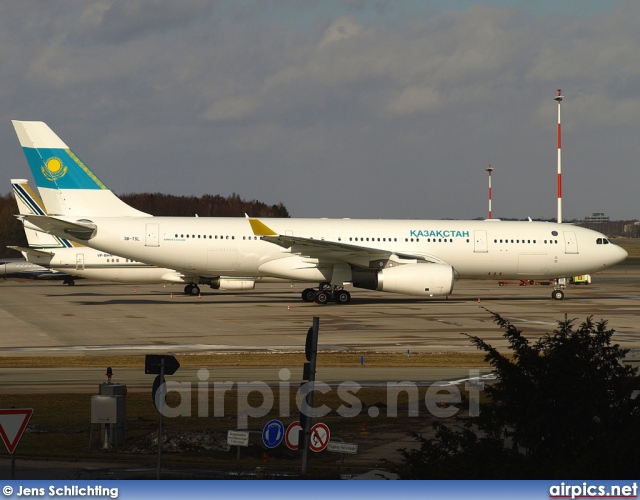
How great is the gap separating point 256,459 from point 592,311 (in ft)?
95.3

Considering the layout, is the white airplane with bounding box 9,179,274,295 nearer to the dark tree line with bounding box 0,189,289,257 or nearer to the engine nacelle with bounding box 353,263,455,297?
the engine nacelle with bounding box 353,263,455,297

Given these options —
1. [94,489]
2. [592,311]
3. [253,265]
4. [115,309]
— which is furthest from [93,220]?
[94,489]

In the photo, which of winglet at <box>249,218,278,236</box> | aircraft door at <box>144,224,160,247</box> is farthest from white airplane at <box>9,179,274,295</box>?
winglet at <box>249,218,278,236</box>

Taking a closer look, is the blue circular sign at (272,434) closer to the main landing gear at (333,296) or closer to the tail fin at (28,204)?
the main landing gear at (333,296)

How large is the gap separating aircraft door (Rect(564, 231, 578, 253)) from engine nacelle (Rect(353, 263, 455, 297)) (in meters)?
7.55

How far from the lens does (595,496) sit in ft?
24.5

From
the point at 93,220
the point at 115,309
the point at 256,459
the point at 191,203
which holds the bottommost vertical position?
the point at 256,459

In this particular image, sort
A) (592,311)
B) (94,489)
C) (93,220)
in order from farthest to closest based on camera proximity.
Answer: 1. (93,220)
2. (592,311)
3. (94,489)

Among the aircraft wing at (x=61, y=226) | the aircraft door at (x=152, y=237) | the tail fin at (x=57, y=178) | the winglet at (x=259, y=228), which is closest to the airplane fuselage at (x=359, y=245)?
the aircraft door at (x=152, y=237)

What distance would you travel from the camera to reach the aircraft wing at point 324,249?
4084 cm

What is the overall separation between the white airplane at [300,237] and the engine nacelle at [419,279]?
881 mm

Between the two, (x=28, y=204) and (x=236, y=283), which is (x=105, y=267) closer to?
(x=236, y=283)

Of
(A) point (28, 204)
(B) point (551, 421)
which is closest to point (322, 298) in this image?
(A) point (28, 204)

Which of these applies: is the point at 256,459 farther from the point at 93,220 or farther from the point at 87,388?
the point at 93,220
